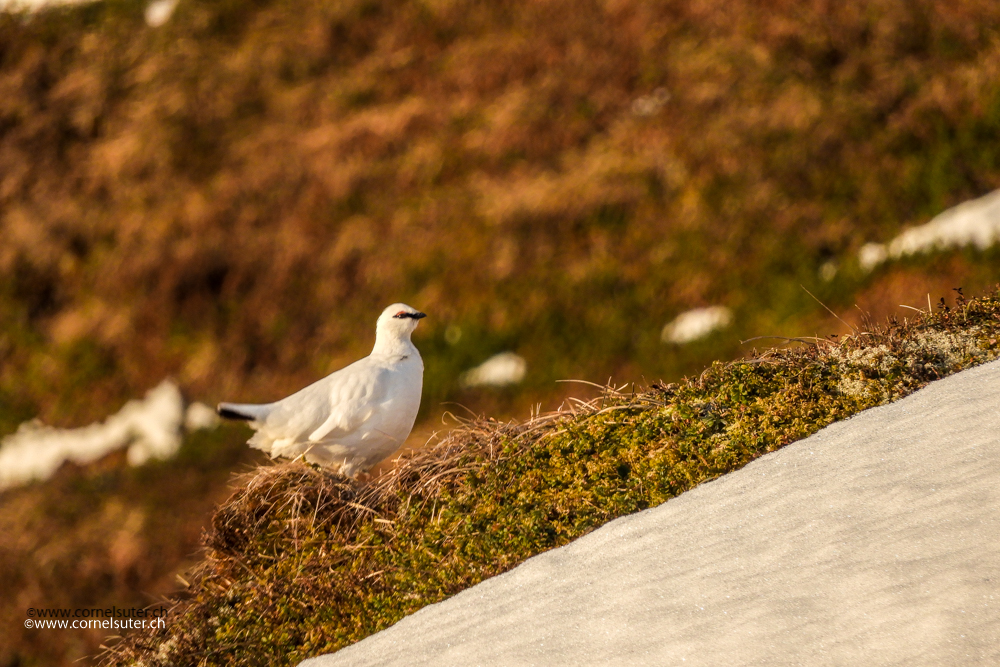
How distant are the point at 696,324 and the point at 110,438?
749cm

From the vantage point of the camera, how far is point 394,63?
49.4 feet

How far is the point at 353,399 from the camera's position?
18.6 feet

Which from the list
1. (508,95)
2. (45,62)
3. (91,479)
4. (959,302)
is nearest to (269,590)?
(959,302)

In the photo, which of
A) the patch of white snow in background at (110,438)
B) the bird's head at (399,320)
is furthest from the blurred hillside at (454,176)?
the bird's head at (399,320)

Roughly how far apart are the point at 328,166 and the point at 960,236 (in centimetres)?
835

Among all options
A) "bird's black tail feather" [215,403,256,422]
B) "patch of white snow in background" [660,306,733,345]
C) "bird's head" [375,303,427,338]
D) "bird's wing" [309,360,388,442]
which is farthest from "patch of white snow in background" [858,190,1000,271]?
"bird's black tail feather" [215,403,256,422]

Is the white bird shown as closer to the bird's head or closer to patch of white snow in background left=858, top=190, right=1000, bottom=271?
the bird's head

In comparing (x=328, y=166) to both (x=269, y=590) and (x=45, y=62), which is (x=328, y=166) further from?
(x=269, y=590)

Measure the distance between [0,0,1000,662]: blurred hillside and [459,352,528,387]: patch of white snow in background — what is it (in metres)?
0.15

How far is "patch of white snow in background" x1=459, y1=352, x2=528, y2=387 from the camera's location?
34.9 ft

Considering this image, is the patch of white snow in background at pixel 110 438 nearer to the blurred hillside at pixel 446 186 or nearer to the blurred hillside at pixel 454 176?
the blurred hillside at pixel 446 186

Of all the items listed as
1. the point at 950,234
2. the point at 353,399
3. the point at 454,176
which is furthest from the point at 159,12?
the point at 353,399

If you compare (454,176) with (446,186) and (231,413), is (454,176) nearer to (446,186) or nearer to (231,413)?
(446,186)

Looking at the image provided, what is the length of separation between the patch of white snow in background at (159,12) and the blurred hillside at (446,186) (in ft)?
0.49
